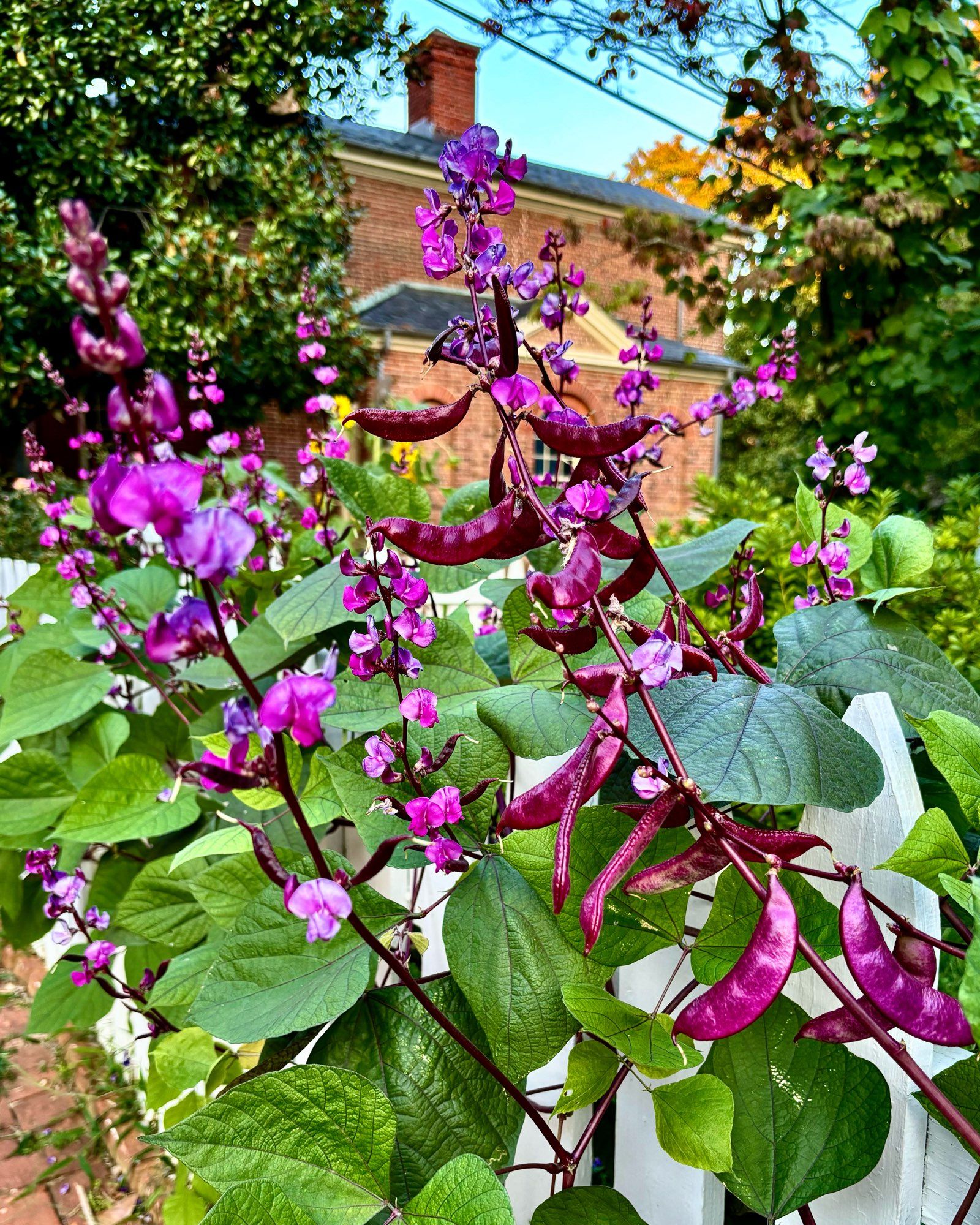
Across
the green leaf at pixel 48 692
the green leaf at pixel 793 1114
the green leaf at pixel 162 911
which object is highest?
the green leaf at pixel 793 1114

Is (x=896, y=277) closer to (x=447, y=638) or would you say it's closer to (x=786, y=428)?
(x=447, y=638)

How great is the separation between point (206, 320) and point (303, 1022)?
1269 centimetres

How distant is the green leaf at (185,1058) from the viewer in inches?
46.3

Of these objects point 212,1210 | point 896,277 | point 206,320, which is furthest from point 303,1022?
point 206,320

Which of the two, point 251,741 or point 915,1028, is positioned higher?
point 251,741

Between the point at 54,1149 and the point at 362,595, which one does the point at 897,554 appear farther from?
the point at 54,1149

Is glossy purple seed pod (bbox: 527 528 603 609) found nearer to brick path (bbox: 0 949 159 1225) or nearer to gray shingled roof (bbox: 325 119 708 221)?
brick path (bbox: 0 949 159 1225)

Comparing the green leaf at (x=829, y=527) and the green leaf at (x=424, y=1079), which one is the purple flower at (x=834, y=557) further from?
the green leaf at (x=424, y=1079)

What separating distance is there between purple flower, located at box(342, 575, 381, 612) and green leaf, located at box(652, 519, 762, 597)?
17.2 inches

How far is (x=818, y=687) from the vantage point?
77 cm

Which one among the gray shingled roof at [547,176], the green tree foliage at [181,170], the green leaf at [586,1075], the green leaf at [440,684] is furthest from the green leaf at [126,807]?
the gray shingled roof at [547,176]

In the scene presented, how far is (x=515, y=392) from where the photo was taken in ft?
1.73

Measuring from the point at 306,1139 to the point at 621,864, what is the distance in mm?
322

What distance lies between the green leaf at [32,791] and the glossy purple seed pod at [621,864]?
125cm
